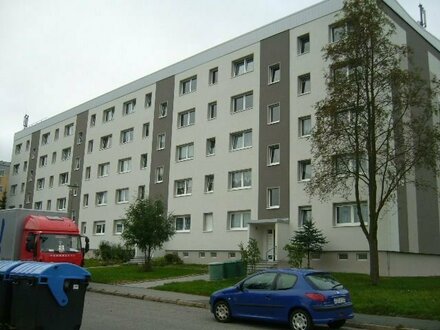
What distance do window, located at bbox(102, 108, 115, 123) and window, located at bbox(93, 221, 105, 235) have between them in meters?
9.96

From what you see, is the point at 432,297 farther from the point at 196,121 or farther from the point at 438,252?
the point at 196,121

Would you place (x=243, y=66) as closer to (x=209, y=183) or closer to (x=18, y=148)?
(x=209, y=183)

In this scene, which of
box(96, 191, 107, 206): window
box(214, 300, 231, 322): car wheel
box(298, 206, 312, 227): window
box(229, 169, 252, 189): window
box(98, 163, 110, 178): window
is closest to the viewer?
box(214, 300, 231, 322): car wheel

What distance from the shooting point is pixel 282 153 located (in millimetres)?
31516

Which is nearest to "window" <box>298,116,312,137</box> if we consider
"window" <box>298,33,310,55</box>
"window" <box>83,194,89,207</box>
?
"window" <box>298,33,310,55</box>

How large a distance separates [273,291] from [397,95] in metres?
12.8

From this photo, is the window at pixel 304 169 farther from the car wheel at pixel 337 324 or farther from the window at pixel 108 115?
the window at pixel 108 115

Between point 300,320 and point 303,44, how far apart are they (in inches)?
947

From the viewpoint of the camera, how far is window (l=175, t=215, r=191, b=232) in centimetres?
3734

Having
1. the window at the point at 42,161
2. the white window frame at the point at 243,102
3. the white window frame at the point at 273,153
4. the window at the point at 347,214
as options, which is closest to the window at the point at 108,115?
the window at the point at 42,161

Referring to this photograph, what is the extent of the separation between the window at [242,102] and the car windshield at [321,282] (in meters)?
23.0

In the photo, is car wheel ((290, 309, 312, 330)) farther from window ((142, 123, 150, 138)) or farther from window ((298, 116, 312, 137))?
window ((142, 123, 150, 138))

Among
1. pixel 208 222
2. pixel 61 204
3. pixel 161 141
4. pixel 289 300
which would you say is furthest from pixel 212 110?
pixel 289 300

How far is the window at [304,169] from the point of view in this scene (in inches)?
1187
